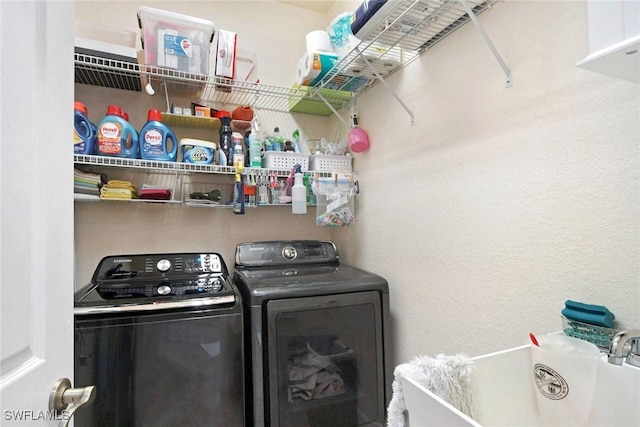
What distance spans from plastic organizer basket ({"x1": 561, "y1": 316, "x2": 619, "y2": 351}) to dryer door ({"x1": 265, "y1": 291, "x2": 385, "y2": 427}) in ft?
2.62

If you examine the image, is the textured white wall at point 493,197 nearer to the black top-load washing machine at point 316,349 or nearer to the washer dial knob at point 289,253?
the black top-load washing machine at point 316,349

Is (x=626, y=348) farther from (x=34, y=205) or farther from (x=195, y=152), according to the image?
(x=195, y=152)

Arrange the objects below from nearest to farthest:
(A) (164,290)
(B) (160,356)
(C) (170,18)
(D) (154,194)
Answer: (B) (160,356) < (A) (164,290) < (C) (170,18) < (D) (154,194)

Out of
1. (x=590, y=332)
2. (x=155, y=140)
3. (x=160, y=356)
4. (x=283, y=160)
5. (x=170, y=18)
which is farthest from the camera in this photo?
(x=283, y=160)

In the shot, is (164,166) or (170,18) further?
(164,166)

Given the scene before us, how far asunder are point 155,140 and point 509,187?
1602 millimetres

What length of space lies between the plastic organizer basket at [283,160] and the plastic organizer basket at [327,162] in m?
0.05

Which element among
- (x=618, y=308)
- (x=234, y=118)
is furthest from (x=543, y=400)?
(x=234, y=118)

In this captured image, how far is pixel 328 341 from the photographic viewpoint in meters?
1.45

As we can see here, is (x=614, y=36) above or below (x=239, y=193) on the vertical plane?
above

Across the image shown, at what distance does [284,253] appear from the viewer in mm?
1877

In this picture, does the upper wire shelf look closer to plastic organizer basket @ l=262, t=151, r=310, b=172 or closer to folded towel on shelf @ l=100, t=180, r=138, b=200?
plastic organizer basket @ l=262, t=151, r=310, b=172

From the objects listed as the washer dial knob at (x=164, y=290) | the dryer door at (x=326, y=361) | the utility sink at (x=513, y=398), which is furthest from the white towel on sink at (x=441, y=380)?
the washer dial knob at (x=164, y=290)

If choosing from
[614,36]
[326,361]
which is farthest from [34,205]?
[326,361]
